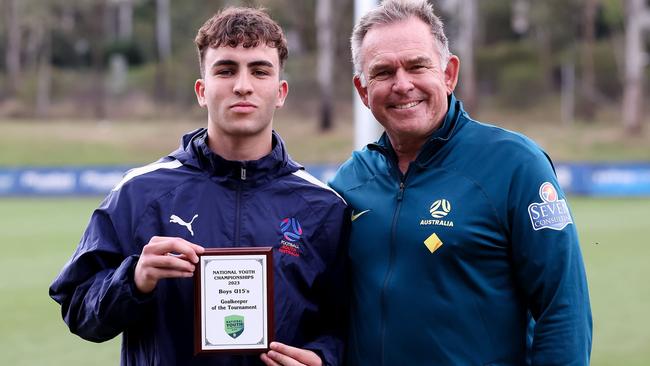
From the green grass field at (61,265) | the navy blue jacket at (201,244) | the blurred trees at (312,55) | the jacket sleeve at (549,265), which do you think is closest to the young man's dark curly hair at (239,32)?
the navy blue jacket at (201,244)

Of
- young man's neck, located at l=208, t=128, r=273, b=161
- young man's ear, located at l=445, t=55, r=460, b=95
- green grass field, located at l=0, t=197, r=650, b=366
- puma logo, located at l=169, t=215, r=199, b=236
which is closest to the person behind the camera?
puma logo, located at l=169, t=215, r=199, b=236

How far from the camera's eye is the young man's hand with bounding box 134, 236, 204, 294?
351 centimetres

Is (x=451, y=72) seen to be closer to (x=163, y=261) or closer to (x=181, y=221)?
(x=181, y=221)

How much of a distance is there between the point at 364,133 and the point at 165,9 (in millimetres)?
45905

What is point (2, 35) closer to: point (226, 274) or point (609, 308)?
point (609, 308)

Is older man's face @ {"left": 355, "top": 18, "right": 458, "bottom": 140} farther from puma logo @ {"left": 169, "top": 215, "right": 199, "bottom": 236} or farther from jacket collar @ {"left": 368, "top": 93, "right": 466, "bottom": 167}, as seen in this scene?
puma logo @ {"left": 169, "top": 215, "right": 199, "bottom": 236}

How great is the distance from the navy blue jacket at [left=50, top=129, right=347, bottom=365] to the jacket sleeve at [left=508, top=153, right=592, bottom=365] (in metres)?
0.78

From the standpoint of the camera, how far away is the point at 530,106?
4506 centimetres

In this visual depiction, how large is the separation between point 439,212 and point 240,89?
0.92m

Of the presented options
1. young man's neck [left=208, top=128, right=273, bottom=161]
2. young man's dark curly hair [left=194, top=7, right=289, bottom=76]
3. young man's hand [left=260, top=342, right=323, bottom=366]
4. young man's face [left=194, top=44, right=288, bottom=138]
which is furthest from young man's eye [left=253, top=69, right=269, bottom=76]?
young man's hand [left=260, top=342, right=323, bottom=366]

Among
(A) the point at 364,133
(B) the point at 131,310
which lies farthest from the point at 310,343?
(A) the point at 364,133

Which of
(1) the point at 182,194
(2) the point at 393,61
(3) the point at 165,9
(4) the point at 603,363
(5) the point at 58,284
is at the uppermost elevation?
(3) the point at 165,9

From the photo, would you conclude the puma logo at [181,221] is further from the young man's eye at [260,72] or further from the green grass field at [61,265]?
the green grass field at [61,265]

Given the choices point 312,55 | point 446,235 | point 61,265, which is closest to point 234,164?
point 446,235
